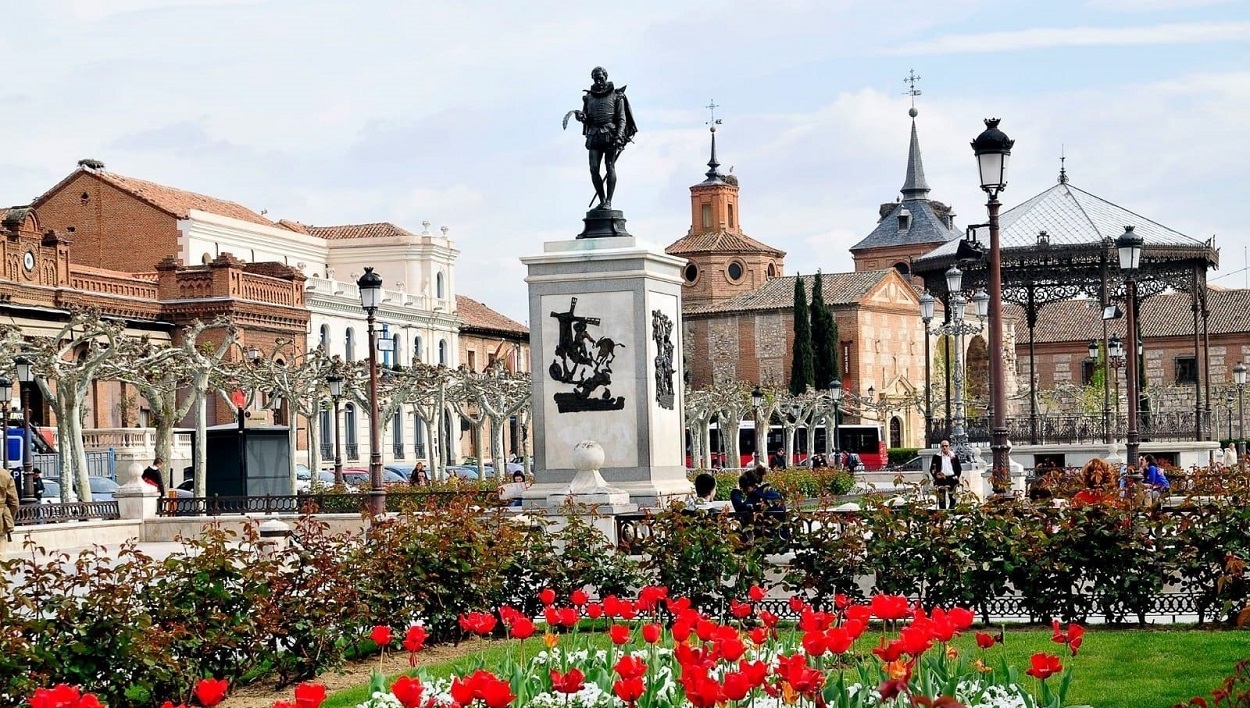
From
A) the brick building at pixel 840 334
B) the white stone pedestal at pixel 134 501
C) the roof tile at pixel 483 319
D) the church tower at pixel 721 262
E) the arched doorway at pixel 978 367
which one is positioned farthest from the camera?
the church tower at pixel 721 262

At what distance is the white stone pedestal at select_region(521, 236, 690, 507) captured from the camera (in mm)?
17328

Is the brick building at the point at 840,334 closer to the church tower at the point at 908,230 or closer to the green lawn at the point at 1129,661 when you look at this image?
the church tower at the point at 908,230

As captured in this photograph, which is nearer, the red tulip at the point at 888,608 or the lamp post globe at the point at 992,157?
the red tulip at the point at 888,608

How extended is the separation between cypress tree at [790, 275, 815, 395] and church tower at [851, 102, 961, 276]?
3259cm

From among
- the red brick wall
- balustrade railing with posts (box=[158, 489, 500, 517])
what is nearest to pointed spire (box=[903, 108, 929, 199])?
the red brick wall

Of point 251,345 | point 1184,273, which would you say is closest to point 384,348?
point 251,345

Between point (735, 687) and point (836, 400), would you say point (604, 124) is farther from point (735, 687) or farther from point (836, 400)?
point (836, 400)

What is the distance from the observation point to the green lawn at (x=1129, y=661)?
9.72m

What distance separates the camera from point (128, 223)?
65000 millimetres

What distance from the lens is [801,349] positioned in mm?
94250

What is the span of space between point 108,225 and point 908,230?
79393 millimetres

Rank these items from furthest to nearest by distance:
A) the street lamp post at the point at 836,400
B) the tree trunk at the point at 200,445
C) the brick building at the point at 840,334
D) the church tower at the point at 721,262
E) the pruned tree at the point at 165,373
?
the church tower at the point at 721,262
the brick building at the point at 840,334
the street lamp post at the point at 836,400
the pruned tree at the point at 165,373
the tree trunk at the point at 200,445

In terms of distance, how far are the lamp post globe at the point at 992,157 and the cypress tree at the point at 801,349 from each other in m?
73.1

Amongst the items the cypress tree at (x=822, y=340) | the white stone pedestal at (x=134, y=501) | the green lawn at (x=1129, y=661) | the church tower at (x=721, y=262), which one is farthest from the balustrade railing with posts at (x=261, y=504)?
the church tower at (x=721, y=262)
